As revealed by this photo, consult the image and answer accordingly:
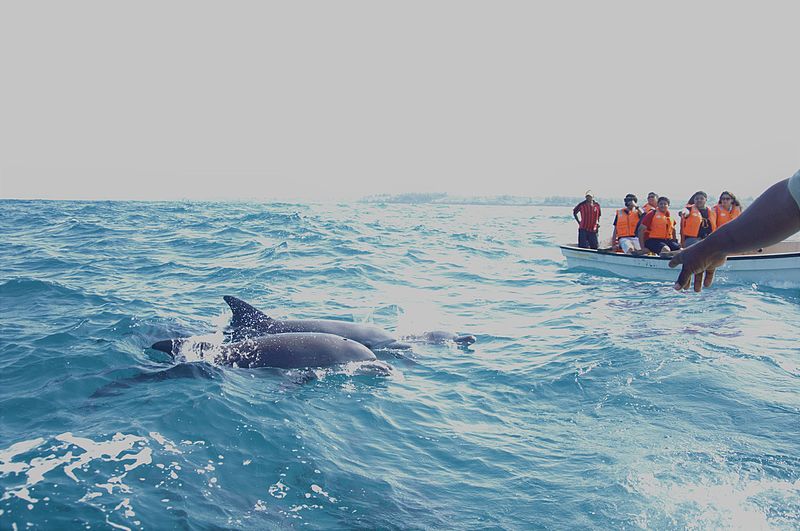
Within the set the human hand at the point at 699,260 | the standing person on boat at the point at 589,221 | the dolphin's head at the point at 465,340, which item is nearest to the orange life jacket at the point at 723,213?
the standing person on boat at the point at 589,221

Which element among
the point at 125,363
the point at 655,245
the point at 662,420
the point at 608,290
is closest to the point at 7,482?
the point at 125,363

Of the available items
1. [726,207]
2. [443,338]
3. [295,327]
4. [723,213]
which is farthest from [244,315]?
[726,207]

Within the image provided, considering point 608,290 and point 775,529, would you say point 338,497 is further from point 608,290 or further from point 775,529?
point 608,290

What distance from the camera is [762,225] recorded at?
320cm

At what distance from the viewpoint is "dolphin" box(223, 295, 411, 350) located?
36.3 feet

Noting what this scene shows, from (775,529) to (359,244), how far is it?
992 inches

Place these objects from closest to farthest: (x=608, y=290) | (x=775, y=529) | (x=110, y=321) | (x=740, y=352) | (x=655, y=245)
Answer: (x=775, y=529), (x=740, y=352), (x=110, y=321), (x=608, y=290), (x=655, y=245)

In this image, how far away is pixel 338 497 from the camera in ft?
19.2

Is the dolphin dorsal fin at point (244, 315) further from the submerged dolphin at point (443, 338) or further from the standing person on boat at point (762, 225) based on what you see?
the standing person on boat at point (762, 225)

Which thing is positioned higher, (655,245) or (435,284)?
(655,245)

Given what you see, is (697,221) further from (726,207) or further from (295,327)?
(295,327)

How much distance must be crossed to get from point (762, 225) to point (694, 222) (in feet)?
64.4

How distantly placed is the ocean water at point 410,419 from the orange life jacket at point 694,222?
4474 millimetres

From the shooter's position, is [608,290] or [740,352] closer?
[740,352]
